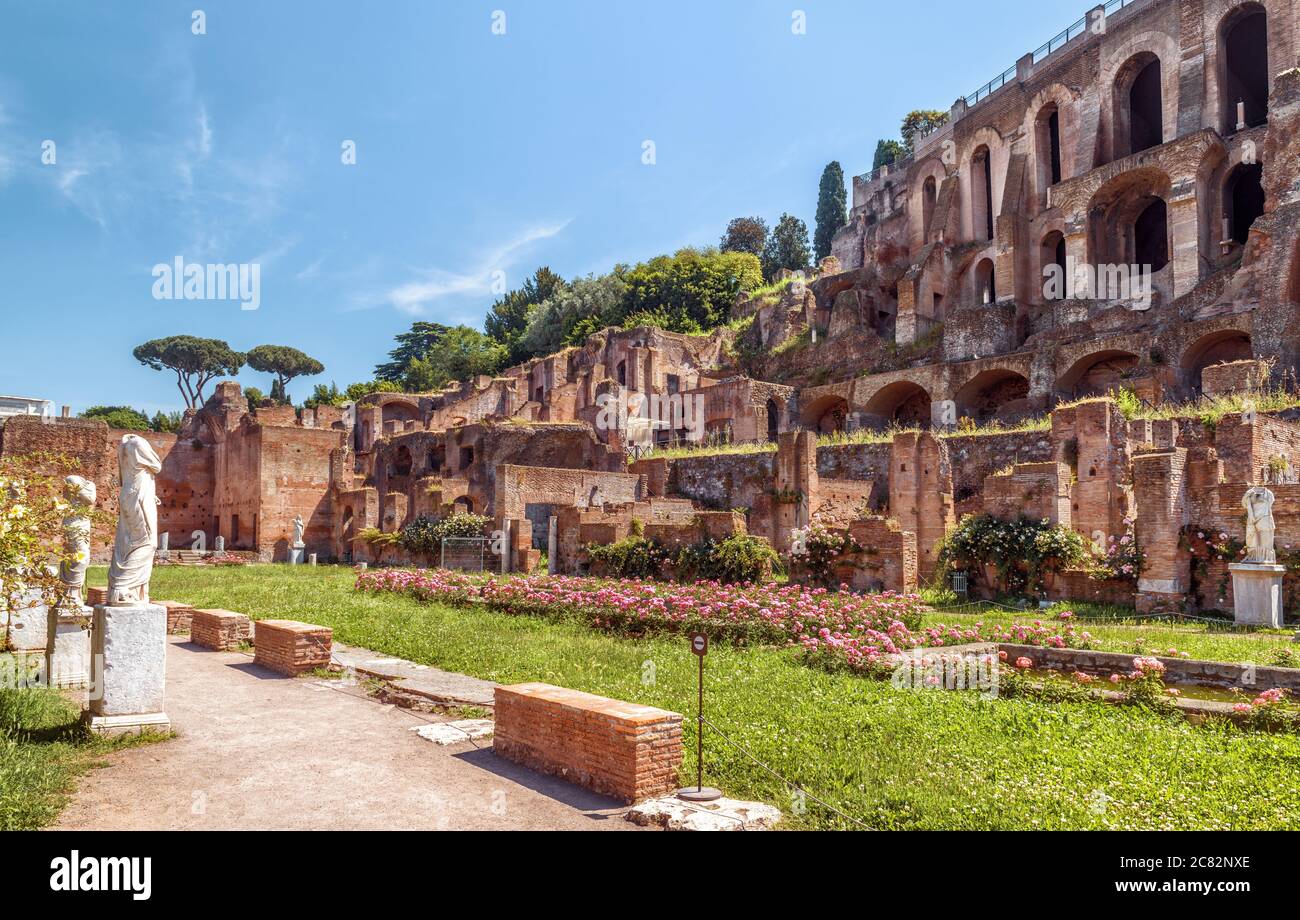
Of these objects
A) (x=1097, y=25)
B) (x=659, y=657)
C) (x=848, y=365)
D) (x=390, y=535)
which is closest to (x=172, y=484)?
(x=390, y=535)

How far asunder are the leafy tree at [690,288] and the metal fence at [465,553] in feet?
122

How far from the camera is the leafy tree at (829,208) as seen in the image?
75875 mm

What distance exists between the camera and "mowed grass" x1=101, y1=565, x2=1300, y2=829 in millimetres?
4789

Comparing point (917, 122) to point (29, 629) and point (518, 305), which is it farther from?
point (29, 629)

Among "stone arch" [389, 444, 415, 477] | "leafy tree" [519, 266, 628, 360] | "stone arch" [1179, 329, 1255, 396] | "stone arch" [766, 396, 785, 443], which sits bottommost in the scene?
"stone arch" [389, 444, 415, 477]

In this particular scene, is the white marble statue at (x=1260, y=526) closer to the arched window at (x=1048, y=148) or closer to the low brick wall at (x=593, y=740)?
the low brick wall at (x=593, y=740)

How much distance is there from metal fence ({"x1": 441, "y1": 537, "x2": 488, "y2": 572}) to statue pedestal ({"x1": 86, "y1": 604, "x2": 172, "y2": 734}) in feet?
58.5

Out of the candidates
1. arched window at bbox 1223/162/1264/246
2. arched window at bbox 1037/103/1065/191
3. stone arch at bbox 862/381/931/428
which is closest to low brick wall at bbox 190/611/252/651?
stone arch at bbox 862/381/931/428

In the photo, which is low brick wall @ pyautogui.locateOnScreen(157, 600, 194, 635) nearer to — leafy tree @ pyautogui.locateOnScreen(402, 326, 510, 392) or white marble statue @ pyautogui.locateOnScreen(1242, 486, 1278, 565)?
white marble statue @ pyautogui.locateOnScreen(1242, 486, 1278, 565)

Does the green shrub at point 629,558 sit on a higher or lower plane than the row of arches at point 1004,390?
lower


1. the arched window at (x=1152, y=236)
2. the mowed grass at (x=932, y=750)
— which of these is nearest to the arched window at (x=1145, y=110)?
the arched window at (x=1152, y=236)
